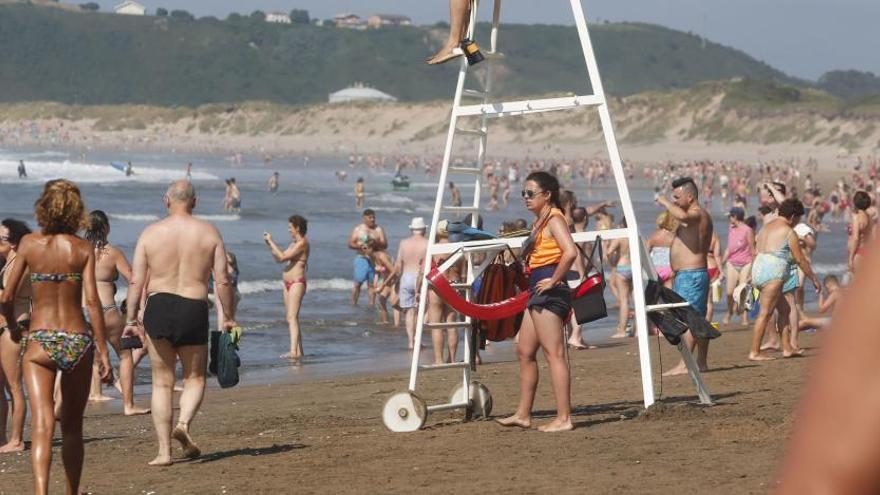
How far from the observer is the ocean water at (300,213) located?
15.7 meters

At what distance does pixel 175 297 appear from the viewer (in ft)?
23.7

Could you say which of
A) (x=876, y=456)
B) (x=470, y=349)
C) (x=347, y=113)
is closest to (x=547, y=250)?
Answer: (x=470, y=349)

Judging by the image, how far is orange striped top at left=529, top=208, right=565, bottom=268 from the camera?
309 inches

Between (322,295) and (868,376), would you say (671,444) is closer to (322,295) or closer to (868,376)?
(868,376)

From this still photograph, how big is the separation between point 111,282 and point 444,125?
381 ft

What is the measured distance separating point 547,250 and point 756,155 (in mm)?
80070

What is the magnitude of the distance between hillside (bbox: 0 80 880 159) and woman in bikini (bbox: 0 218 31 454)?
76064 mm

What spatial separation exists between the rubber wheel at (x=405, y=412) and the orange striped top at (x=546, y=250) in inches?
44.0

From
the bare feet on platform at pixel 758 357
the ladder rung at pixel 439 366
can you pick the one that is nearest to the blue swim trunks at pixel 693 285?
the bare feet on platform at pixel 758 357

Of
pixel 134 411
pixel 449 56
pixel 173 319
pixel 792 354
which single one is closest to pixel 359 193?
pixel 792 354

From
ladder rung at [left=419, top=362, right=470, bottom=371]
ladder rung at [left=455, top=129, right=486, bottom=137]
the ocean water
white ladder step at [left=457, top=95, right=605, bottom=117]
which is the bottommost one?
the ocean water

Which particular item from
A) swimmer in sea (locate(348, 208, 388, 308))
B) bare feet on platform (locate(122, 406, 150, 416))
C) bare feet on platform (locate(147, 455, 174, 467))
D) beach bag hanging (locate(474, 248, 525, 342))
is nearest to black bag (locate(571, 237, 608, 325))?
beach bag hanging (locate(474, 248, 525, 342))

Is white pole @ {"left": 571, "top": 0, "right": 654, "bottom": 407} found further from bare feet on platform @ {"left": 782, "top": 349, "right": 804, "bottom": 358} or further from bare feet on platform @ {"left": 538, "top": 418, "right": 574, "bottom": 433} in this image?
bare feet on platform @ {"left": 782, "top": 349, "right": 804, "bottom": 358}

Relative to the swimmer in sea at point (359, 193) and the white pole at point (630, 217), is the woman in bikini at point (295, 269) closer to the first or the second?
the white pole at point (630, 217)
